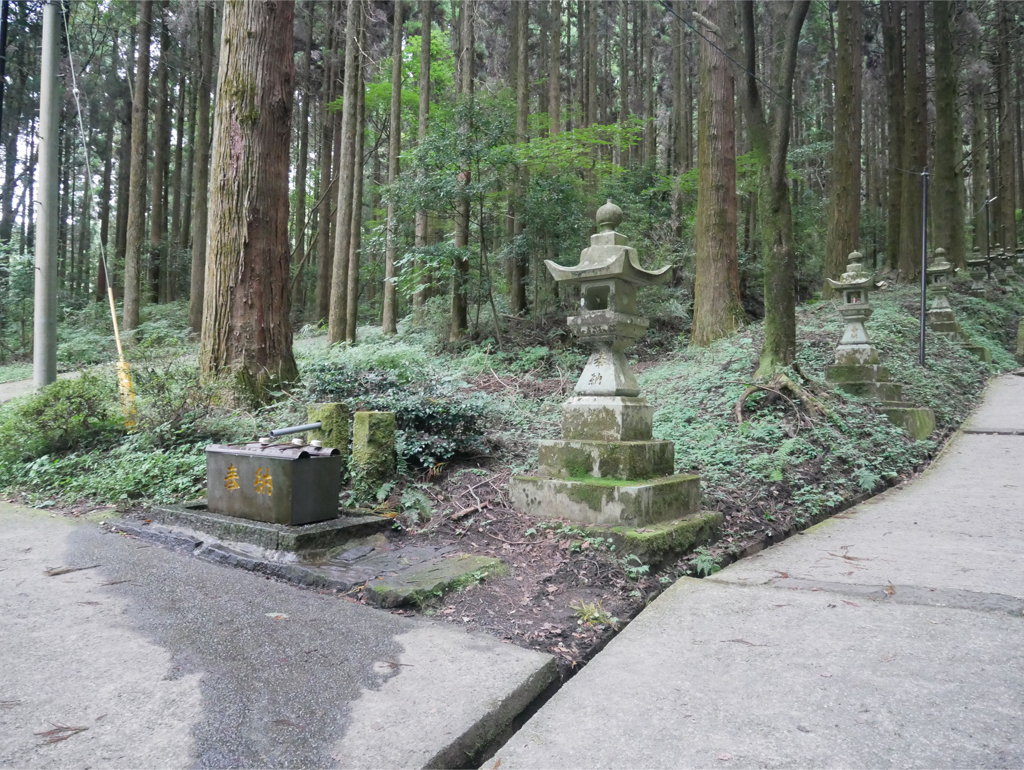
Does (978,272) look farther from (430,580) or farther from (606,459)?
(430,580)

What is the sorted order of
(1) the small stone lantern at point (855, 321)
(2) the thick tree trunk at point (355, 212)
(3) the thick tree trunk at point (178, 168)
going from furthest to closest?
1. (3) the thick tree trunk at point (178, 168)
2. (2) the thick tree trunk at point (355, 212)
3. (1) the small stone lantern at point (855, 321)

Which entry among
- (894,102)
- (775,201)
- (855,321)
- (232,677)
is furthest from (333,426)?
(894,102)

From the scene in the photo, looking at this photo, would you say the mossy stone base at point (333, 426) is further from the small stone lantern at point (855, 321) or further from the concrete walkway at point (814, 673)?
the small stone lantern at point (855, 321)

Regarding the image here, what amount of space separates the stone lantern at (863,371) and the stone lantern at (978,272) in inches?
460

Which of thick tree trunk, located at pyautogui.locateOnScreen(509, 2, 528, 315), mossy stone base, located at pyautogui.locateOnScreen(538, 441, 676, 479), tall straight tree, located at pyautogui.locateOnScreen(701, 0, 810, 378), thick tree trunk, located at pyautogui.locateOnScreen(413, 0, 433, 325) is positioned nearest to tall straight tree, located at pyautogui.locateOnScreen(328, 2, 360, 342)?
thick tree trunk, located at pyautogui.locateOnScreen(413, 0, 433, 325)

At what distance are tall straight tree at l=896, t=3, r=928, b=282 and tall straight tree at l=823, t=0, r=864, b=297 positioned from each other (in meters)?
2.59

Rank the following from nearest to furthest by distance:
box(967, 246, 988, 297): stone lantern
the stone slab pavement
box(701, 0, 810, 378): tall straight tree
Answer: the stone slab pavement < box(701, 0, 810, 378): tall straight tree < box(967, 246, 988, 297): stone lantern

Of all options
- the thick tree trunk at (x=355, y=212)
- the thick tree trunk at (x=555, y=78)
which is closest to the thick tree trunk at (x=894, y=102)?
the thick tree trunk at (x=555, y=78)

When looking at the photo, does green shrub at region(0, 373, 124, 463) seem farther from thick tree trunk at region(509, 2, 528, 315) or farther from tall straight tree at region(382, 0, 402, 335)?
tall straight tree at region(382, 0, 402, 335)

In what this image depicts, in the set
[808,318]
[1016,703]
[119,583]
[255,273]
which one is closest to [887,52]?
[808,318]

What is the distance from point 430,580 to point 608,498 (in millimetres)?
1323

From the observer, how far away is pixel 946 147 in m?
16.7

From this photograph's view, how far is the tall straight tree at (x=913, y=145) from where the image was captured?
643 inches

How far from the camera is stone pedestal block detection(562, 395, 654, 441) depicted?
4.46m
